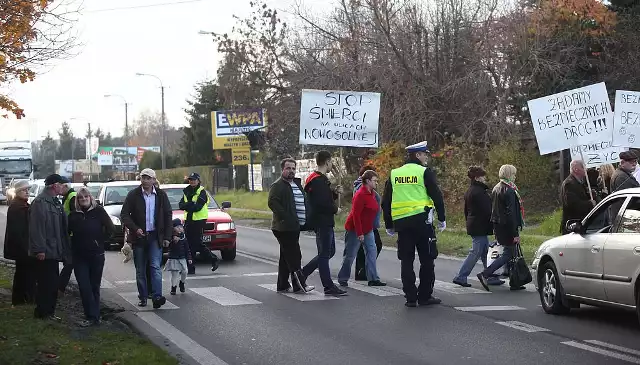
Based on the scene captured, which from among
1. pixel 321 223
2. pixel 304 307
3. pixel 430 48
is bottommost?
pixel 304 307

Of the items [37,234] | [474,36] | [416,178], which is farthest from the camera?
[474,36]

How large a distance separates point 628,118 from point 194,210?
7.46 m

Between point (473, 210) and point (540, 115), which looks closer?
point (473, 210)

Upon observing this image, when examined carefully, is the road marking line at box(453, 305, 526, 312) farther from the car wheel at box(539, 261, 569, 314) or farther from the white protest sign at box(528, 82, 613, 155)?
Result: the white protest sign at box(528, 82, 613, 155)

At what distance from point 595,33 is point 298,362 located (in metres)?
22.1

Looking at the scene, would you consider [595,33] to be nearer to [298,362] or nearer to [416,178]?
[416,178]

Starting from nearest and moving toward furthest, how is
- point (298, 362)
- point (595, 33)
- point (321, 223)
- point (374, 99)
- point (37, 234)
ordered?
point (298, 362) < point (37, 234) < point (321, 223) < point (374, 99) < point (595, 33)

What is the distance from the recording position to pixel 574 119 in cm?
1661

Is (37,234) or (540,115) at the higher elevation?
(540,115)

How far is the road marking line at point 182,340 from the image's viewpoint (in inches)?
347

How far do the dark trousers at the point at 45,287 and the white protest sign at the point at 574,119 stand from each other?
877 cm

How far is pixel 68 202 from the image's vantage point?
14109mm

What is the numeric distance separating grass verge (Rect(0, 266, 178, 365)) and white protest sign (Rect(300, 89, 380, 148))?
8.39 meters

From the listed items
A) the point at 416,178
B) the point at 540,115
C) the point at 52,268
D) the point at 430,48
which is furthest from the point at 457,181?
the point at 52,268
